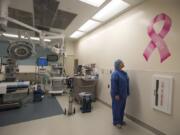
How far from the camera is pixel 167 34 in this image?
2.33m

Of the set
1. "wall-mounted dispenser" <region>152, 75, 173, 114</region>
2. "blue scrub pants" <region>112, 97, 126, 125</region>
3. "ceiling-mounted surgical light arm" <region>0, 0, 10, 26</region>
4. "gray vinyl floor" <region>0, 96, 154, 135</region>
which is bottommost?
"gray vinyl floor" <region>0, 96, 154, 135</region>

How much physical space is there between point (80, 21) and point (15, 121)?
373cm

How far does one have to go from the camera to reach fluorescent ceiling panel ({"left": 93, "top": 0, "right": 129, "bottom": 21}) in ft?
10.1

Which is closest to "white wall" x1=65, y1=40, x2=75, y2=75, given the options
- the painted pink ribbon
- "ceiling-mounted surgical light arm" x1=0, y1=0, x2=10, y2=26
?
"ceiling-mounted surgical light arm" x1=0, y1=0, x2=10, y2=26

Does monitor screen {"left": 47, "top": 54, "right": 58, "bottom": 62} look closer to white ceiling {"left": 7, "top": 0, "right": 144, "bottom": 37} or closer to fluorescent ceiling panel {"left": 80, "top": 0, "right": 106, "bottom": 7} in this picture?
white ceiling {"left": 7, "top": 0, "right": 144, "bottom": 37}

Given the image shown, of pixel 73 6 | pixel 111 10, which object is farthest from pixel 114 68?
pixel 73 6

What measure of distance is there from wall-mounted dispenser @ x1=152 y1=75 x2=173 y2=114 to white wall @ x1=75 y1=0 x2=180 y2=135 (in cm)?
8

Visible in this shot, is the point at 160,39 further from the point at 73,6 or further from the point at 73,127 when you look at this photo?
the point at 73,127

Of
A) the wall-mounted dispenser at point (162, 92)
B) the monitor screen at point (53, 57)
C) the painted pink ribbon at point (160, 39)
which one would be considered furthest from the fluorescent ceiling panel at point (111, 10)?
the monitor screen at point (53, 57)

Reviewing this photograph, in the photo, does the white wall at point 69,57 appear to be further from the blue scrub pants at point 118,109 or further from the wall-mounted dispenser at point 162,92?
the wall-mounted dispenser at point 162,92

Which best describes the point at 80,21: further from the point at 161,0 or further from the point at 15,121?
the point at 15,121

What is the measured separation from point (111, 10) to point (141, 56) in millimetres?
1669

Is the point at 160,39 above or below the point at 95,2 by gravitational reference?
below

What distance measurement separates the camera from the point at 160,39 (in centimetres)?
246
